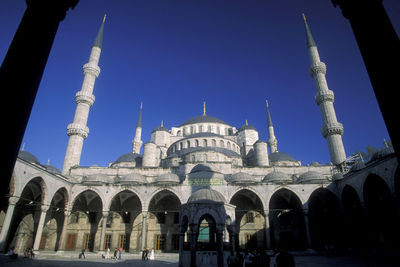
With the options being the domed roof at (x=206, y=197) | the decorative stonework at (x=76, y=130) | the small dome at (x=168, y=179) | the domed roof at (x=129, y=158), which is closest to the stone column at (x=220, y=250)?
the domed roof at (x=206, y=197)

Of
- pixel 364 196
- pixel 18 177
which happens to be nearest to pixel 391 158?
pixel 364 196

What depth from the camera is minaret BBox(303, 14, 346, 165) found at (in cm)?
2427

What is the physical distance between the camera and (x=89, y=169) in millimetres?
24688

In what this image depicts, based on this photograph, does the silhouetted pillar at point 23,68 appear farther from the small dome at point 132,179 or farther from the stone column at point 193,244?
the small dome at point 132,179

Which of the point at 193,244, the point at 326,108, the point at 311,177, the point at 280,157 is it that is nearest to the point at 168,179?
the point at 311,177

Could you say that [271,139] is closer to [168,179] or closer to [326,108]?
[326,108]

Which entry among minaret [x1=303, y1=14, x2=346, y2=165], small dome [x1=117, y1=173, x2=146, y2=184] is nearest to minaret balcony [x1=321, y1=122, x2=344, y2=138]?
minaret [x1=303, y1=14, x2=346, y2=165]

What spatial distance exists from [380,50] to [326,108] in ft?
84.9

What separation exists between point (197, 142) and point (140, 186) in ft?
34.8

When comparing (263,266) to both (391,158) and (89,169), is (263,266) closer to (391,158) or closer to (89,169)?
(391,158)

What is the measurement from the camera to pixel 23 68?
102 inches

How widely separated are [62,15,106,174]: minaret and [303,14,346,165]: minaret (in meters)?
24.6

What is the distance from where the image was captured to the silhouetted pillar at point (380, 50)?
2472mm

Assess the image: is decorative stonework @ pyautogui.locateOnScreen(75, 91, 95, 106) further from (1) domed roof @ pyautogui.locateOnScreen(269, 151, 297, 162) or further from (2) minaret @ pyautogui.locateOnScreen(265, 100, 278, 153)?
(2) minaret @ pyautogui.locateOnScreen(265, 100, 278, 153)
